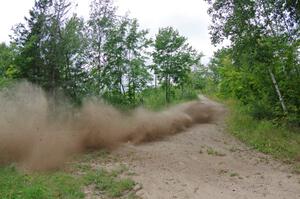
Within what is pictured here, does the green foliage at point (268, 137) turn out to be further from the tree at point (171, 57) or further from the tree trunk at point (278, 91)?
the tree at point (171, 57)

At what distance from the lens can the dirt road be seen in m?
9.59

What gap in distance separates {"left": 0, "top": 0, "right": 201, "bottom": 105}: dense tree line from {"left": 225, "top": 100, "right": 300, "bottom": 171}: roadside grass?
8870mm

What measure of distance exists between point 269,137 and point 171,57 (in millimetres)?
16388

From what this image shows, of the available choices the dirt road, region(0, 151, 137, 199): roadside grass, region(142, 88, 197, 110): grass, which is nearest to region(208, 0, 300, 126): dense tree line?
the dirt road

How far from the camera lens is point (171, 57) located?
107ft

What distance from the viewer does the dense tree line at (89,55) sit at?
2147 cm

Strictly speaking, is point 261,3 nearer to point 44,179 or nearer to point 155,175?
point 155,175

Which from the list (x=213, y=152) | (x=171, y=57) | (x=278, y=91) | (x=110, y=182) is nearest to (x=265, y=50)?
(x=278, y=91)

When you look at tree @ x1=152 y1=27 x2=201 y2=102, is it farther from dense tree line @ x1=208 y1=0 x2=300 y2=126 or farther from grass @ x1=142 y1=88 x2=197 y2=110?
dense tree line @ x1=208 y1=0 x2=300 y2=126

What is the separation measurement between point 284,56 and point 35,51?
14535mm

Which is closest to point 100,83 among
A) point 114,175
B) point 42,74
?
point 42,74

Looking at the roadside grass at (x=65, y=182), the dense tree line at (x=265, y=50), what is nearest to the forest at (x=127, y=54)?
the dense tree line at (x=265, y=50)

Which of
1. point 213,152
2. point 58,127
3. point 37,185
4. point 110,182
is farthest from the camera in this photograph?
point 58,127

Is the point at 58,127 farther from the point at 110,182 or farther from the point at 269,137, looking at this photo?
the point at 269,137
